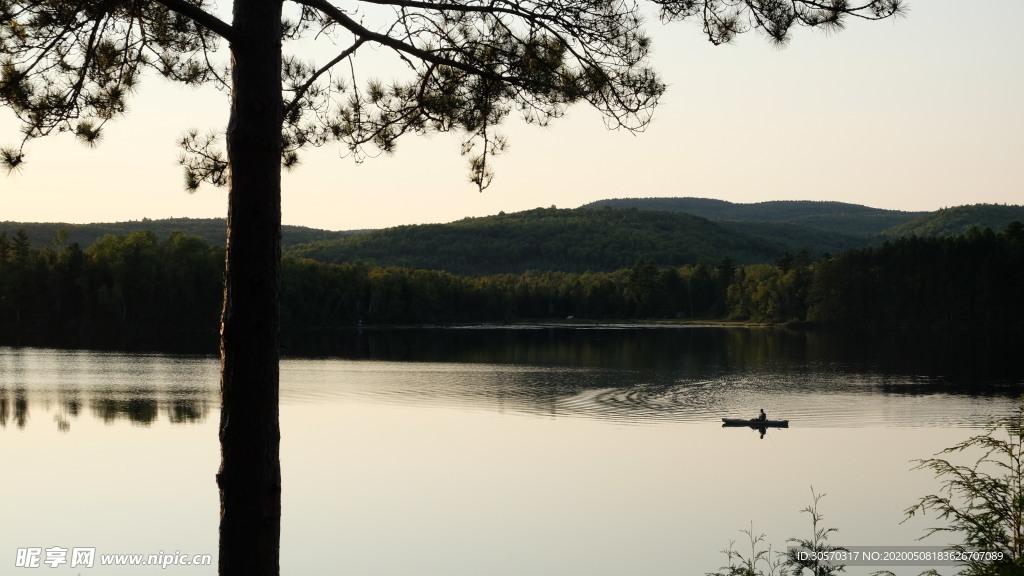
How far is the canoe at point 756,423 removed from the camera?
2709 cm

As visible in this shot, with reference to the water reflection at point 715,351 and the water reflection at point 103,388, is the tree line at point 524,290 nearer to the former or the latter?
the water reflection at point 715,351

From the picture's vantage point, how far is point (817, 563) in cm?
720

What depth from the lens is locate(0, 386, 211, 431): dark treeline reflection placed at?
27.9 meters

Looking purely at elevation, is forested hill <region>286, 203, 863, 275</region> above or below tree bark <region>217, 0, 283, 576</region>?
above

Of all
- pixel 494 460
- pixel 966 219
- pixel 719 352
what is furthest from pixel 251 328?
pixel 966 219

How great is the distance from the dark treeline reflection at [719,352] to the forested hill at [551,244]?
196 ft

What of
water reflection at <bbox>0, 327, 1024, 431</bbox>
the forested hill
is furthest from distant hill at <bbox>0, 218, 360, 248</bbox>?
water reflection at <bbox>0, 327, 1024, 431</bbox>

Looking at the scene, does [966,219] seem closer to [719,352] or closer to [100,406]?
[719,352]

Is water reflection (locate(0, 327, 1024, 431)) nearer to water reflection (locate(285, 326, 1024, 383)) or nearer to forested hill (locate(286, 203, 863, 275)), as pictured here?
water reflection (locate(285, 326, 1024, 383))

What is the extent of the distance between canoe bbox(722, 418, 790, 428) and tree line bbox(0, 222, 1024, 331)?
190ft

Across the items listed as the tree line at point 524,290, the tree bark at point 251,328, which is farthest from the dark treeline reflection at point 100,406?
the tree line at point 524,290

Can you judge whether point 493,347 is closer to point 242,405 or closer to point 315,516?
point 315,516

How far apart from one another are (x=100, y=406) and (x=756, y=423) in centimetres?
1792

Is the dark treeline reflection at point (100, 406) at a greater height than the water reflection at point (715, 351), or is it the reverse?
the water reflection at point (715, 351)
